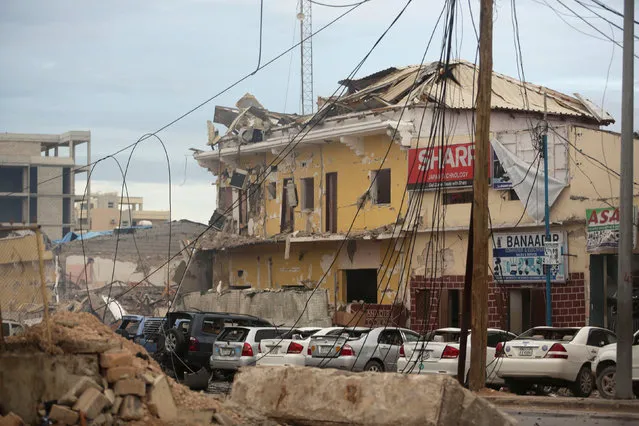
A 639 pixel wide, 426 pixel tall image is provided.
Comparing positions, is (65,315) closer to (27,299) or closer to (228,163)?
(27,299)

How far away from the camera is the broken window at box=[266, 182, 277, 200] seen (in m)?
43.2

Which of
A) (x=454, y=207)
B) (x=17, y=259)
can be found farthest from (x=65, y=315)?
(x=454, y=207)

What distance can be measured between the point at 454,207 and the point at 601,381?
14.4 meters

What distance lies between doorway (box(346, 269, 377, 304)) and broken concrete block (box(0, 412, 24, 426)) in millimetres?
28440

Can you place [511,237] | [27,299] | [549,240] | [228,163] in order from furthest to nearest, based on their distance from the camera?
[228,163] → [511,237] → [549,240] → [27,299]

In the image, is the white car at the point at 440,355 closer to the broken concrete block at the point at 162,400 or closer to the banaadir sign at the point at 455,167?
the broken concrete block at the point at 162,400

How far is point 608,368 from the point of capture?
67.5 ft

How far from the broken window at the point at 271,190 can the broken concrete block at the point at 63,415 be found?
32.0m

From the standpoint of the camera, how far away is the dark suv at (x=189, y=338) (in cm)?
2516

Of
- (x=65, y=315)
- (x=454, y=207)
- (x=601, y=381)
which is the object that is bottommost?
(x=601, y=381)

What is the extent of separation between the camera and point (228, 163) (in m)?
45.8

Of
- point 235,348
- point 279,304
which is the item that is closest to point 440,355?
point 235,348

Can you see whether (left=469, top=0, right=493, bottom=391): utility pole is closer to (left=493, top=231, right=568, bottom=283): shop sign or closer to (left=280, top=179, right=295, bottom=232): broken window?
(left=493, top=231, right=568, bottom=283): shop sign

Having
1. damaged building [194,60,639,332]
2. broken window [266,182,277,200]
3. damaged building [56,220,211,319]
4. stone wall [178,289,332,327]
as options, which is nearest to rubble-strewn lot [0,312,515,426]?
damaged building [194,60,639,332]
